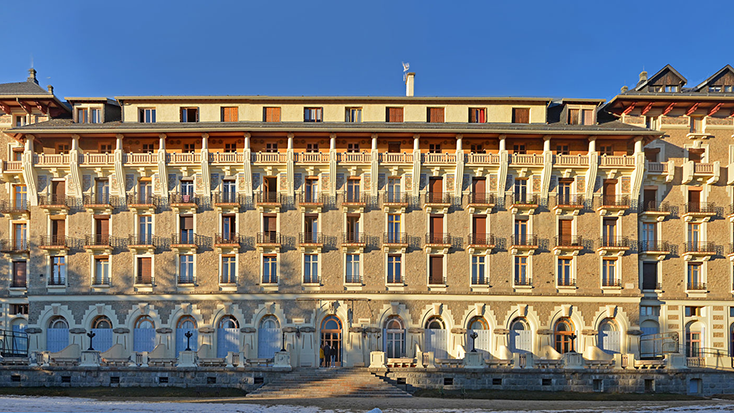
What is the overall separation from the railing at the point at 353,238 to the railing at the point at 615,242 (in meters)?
17.2

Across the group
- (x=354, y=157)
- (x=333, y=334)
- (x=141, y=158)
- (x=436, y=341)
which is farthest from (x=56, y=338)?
(x=436, y=341)

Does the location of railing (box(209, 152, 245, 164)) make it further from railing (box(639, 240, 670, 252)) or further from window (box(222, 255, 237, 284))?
railing (box(639, 240, 670, 252))

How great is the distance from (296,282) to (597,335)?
21856 millimetres

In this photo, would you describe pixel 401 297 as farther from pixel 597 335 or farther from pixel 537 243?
pixel 597 335

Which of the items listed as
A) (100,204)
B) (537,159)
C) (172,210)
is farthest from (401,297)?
(100,204)

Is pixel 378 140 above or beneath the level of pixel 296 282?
above

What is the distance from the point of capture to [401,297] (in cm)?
4984

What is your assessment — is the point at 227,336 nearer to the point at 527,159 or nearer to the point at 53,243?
the point at 53,243

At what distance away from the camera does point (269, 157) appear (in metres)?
50.5

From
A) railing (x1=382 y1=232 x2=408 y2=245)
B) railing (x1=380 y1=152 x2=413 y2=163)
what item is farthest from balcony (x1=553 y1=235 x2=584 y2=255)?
railing (x1=380 y1=152 x2=413 y2=163)

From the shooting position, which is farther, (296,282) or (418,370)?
(296,282)

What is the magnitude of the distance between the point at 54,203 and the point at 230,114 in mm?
14240

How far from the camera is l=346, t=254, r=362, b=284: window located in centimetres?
5019

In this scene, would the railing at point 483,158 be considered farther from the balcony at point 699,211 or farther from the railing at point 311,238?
the balcony at point 699,211
